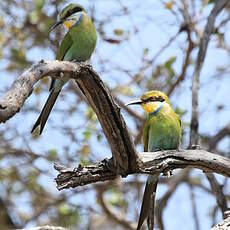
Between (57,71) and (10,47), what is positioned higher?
(10,47)

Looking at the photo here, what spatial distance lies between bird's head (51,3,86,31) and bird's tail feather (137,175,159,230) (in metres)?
1.18

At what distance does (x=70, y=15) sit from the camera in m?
4.03

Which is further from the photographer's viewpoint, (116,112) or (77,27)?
(77,27)

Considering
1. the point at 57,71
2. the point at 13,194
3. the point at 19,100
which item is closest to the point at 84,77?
the point at 57,71

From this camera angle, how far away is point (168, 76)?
4.88m

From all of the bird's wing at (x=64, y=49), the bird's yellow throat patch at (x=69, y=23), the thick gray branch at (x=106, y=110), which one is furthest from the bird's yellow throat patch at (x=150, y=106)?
the thick gray branch at (x=106, y=110)

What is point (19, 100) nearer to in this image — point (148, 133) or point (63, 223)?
point (148, 133)

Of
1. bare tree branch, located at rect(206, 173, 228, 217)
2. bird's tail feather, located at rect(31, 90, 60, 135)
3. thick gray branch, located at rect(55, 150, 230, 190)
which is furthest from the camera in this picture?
bare tree branch, located at rect(206, 173, 228, 217)

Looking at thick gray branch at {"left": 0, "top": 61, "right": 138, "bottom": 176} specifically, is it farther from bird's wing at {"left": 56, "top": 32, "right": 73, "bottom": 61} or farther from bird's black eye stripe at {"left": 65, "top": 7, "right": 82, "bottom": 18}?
bird's black eye stripe at {"left": 65, "top": 7, "right": 82, "bottom": 18}

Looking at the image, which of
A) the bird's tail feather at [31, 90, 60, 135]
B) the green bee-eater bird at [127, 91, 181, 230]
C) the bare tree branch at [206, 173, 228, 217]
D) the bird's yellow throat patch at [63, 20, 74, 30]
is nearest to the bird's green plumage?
the green bee-eater bird at [127, 91, 181, 230]

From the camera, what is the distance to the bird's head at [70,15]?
4.00 metres

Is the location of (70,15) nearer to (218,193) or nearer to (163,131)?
(163,131)

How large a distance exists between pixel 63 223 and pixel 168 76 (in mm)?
1608

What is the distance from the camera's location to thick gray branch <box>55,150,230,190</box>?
A: 2396mm
